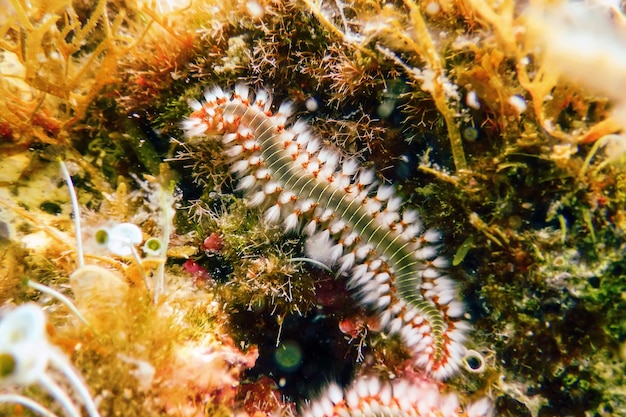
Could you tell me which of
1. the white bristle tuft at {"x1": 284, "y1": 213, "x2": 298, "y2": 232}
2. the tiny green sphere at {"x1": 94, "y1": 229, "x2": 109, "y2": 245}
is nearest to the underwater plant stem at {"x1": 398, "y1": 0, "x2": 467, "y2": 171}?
the white bristle tuft at {"x1": 284, "y1": 213, "x2": 298, "y2": 232}

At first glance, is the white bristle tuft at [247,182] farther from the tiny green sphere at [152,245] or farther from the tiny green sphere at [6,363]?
the tiny green sphere at [6,363]

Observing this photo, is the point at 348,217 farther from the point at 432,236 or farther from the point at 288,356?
the point at 288,356

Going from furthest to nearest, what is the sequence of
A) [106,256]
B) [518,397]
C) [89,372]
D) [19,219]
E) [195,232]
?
1. [195,232]
2. [19,219]
3. [106,256]
4. [518,397]
5. [89,372]

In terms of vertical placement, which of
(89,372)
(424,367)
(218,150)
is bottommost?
(89,372)

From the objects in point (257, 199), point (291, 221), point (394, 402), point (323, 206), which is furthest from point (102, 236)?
point (394, 402)

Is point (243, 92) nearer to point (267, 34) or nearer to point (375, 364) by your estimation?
point (267, 34)

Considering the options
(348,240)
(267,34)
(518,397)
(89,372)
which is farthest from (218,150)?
(518,397)
